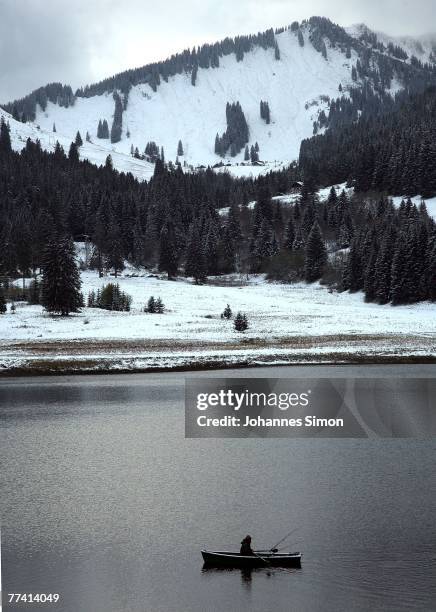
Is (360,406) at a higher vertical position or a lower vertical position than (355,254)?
lower

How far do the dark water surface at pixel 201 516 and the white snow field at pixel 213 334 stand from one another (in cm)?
2079

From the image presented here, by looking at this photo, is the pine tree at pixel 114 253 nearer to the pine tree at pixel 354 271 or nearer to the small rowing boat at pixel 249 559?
the pine tree at pixel 354 271

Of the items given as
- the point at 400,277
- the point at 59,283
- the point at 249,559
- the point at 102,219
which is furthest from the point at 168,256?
the point at 249,559

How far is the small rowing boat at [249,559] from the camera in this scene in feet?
53.1

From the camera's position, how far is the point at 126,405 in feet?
123

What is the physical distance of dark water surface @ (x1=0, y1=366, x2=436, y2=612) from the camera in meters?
15.0

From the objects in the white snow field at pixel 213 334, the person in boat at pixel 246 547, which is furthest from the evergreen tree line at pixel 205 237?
the person in boat at pixel 246 547

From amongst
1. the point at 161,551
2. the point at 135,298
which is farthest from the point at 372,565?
the point at 135,298

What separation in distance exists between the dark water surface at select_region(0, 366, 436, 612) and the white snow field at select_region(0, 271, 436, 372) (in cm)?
2079

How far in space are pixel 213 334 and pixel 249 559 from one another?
48.7 meters

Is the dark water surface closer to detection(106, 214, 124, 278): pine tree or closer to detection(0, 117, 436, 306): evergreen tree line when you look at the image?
detection(0, 117, 436, 306): evergreen tree line

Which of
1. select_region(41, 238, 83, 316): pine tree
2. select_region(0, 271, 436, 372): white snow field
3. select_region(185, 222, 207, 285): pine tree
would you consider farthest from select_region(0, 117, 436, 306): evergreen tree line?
select_region(0, 271, 436, 372): white snow field

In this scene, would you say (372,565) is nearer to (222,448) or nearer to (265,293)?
(222,448)

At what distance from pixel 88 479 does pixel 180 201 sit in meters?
162
